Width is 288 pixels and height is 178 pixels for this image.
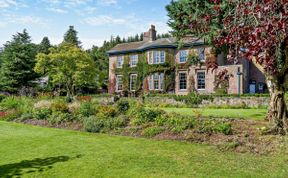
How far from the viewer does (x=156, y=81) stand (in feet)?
124

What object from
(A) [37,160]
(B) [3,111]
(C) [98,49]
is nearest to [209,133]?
(A) [37,160]

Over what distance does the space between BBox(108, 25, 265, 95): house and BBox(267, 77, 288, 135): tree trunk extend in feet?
66.9

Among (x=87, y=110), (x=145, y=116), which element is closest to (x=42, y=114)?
(x=87, y=110)

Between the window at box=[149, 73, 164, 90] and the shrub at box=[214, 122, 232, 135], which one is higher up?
the window at box=[149, 73, 164, 90]

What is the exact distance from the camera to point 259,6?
141 inches

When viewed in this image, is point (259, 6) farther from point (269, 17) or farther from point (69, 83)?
point (69, 83)

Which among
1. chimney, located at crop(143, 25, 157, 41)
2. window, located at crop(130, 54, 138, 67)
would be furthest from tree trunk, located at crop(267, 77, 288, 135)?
chimney, located at crop(143, 25, 157, 41)

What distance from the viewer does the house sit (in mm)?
33781

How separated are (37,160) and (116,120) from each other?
4.62 meters

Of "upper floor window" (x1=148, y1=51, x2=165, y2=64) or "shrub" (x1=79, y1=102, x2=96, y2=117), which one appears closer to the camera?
"shrub" (x1=79, y1=102, x2=96, y2=117)

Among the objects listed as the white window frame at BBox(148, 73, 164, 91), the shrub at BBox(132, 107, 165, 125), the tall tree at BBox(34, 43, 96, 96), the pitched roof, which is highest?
the pitched roof

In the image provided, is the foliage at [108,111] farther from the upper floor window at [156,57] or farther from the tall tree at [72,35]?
the tall tree at [72,35]

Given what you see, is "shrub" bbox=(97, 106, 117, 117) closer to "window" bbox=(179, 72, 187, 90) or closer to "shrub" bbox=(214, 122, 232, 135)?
"shrub" bbox=(214, 122, 232, 135)

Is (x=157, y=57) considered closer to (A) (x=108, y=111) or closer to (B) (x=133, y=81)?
(B) (x=133, y=81)
